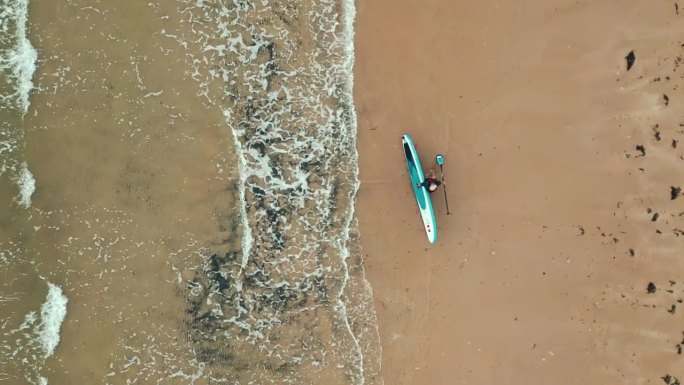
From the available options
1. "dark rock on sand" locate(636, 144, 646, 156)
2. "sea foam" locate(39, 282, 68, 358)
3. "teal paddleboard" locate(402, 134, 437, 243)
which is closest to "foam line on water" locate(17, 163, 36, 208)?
"sea foam" locate(39, 282, 68, 358)

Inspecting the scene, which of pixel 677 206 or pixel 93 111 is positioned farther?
pixel 93 111

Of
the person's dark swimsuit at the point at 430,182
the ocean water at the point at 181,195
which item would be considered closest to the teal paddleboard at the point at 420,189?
the person's dark swimsuit at the point at 430,182

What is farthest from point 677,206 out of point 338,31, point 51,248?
point 51,248

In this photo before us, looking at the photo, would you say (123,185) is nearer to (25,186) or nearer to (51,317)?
(25,186)

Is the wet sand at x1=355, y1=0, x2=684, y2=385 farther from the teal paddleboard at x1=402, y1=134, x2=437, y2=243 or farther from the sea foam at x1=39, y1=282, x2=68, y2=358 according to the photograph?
the sea foam at x1=39, y1=282, x2=68, y2=358

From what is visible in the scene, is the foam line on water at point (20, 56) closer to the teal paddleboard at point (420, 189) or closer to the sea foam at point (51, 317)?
the sea foam at point (51, 317)

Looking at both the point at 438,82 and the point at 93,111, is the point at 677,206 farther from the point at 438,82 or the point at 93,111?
the point at 93,111

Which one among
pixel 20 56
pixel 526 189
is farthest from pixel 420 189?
pixel 20 56
